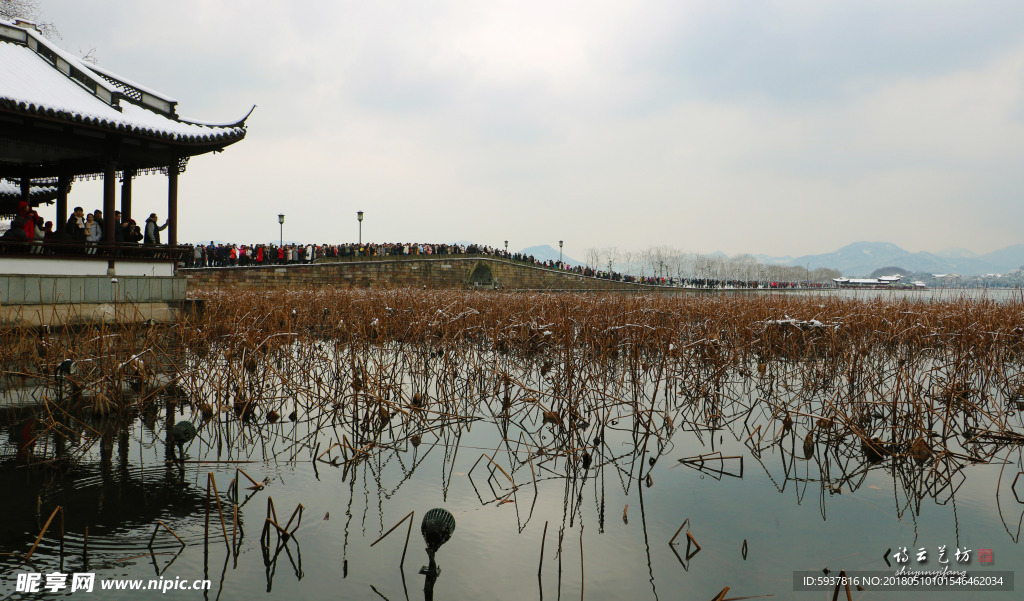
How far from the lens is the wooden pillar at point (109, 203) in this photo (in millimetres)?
9450

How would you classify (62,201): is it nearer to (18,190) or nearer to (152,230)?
(152,230)

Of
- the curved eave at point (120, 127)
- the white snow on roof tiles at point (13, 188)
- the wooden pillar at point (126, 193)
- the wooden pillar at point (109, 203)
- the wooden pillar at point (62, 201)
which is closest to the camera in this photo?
the curved eave at point (120, 127)

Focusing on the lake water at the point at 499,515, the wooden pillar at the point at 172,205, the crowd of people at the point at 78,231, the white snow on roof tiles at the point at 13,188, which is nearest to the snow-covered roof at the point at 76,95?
the wooden pillar at the point at 172,205

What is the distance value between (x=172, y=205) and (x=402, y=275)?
2027 cm

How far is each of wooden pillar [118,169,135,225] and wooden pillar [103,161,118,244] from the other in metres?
0.80

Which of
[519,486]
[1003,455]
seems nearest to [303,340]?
[519,486]

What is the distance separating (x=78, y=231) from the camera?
9.70 meters

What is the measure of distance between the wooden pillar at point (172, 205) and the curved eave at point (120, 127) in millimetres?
996

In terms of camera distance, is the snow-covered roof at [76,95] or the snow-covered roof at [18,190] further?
the snow-covered roof at [18,190]

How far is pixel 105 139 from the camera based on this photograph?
374 inches

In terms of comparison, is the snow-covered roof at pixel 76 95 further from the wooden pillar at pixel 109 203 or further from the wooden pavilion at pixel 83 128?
the wooden pillar at pixel 109 203

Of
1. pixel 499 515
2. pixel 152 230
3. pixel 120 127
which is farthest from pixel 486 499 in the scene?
pixel 152 230

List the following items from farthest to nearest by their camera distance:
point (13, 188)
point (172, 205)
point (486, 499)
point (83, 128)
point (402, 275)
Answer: point (402, 275) < point (13, 188) < point (172, 205) < point (83, 128) < point (486, 499)

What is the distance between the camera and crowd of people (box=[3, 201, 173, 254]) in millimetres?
8641
